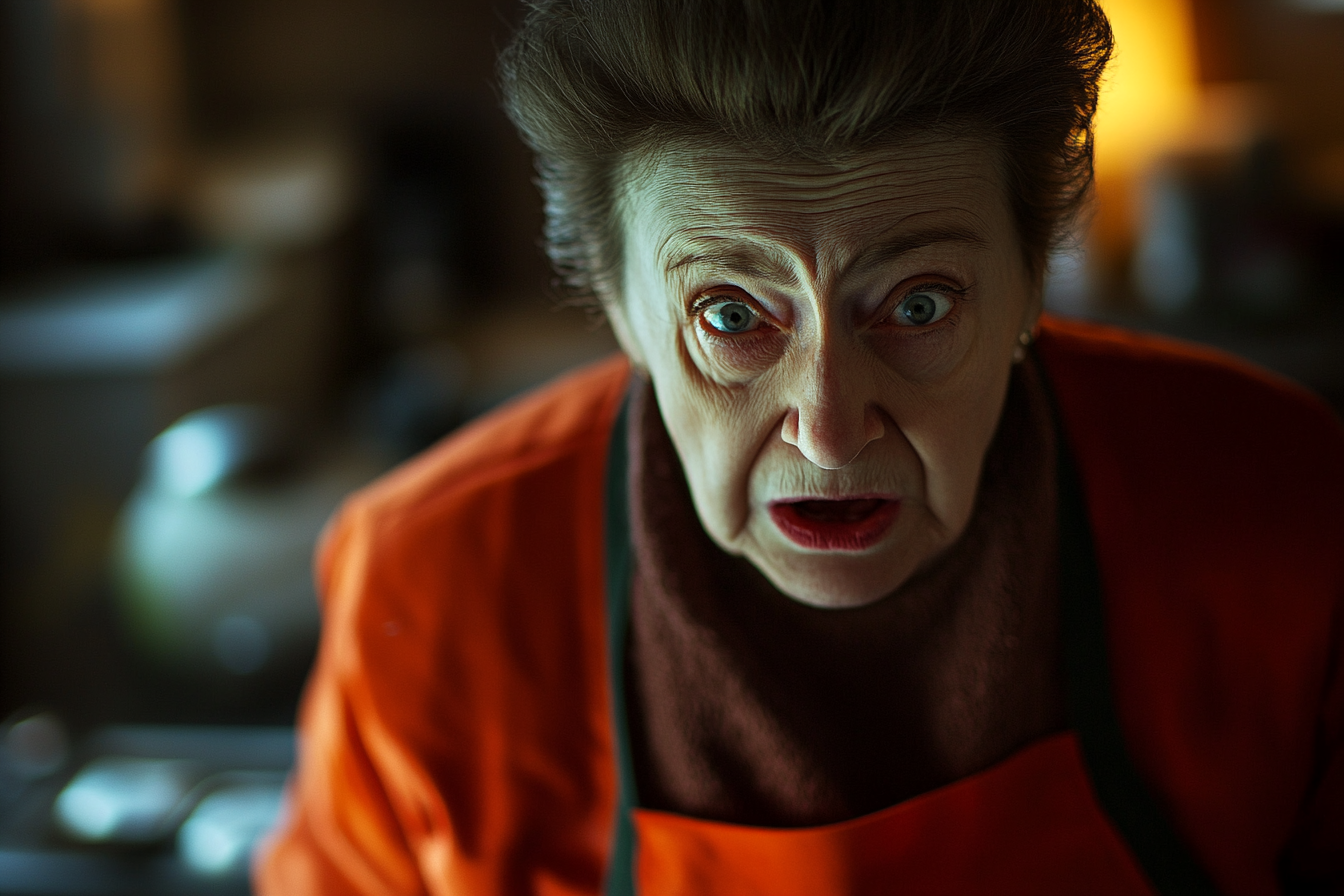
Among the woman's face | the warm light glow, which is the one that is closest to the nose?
the woman's face

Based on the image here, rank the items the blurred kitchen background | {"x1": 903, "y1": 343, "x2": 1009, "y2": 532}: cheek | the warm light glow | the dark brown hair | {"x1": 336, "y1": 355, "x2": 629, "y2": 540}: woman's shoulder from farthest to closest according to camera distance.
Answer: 1. the warm light glow
2. the blurred kitchen background
3. {"x1": 336, "y1": 355, "x2": 629, "y2": 540}: woman's shoulder
4. {"x1": 903, "y1": 343, "x2": 1009, "y2": 532}: cheek
5. the dark brown hair

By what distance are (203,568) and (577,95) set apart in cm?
175

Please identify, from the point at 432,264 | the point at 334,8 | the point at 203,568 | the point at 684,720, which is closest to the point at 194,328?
the point at 203,568

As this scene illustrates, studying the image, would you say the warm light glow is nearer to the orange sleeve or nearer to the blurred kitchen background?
the blurred kitchen background

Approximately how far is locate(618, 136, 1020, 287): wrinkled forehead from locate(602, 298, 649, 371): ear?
0.38 ft

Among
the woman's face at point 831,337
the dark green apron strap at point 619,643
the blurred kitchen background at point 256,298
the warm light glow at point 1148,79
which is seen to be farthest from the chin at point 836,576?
the warm light glow at point 1148,79

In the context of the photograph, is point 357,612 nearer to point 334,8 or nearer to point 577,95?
point 577,95

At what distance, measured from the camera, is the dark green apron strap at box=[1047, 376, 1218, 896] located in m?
0.71

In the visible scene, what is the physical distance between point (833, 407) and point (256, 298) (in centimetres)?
353

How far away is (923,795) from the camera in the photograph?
680mm

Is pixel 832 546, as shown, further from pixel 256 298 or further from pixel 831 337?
pixel 256 298

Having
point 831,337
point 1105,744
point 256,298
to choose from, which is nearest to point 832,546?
point 831,337

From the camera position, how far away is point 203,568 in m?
2.05

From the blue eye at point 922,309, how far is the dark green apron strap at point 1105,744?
230 millimetres
